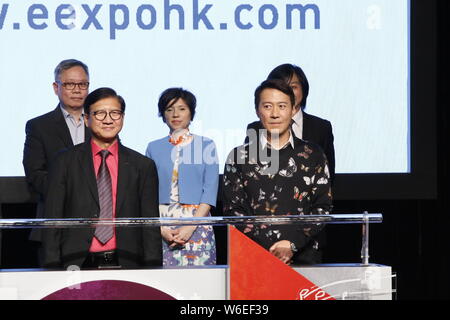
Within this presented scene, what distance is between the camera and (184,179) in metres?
4.03

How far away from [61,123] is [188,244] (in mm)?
955

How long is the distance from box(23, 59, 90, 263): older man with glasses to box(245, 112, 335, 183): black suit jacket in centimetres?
88

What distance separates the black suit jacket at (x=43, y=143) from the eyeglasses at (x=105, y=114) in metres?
0.72

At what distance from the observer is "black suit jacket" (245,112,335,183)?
4.45m

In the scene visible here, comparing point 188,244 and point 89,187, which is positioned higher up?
point 89,187

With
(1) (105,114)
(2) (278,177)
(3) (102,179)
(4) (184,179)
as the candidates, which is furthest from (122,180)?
(4) (184,179)

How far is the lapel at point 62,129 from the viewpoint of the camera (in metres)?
4.24

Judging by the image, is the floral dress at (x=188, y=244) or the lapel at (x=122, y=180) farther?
the floral dress at (x=188, y=244)

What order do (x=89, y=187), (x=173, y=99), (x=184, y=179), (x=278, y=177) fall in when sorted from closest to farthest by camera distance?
(x=89, y=187), (x=278, y=177), (x=184, y=179), (x=173, y=99)

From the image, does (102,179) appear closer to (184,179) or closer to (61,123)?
(184,179)

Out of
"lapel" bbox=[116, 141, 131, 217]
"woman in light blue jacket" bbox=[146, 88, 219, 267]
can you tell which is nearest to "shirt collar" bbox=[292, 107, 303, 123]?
"woman in light blue jacket" bbox=[146, 88, 219, 267]

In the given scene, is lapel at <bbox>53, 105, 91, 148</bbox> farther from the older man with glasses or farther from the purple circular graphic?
the purple circular graphic

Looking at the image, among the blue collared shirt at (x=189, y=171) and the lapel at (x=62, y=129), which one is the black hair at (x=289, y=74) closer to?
the blue collared shirt at (x=189, y=171)

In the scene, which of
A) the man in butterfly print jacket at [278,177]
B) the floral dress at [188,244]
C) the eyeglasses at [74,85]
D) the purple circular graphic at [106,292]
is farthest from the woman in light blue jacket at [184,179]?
the purple circular graphic at [106,292]
